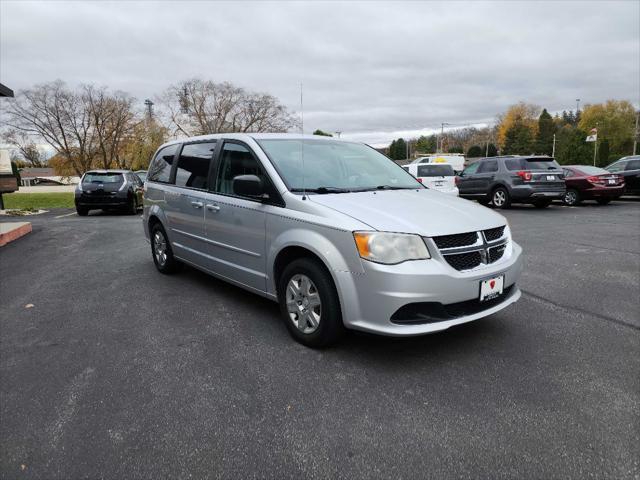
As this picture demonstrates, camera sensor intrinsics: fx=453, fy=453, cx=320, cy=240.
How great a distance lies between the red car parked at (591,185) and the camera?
15.2m

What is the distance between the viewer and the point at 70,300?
509 centimetres

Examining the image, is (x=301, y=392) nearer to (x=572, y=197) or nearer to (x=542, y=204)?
(x=542, y=204)

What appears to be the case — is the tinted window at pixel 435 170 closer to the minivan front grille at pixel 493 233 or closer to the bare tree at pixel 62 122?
the minivan front grille at pixel 493 233

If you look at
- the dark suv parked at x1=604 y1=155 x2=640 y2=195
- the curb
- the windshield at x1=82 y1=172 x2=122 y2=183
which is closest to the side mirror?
the curb

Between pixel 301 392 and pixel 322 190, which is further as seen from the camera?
pixel 322 190

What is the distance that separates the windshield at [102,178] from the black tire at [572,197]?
15273 millimetres

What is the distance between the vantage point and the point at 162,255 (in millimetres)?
6145

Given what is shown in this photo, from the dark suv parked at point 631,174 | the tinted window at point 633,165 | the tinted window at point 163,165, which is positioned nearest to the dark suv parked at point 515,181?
the dark suv parked at point 631,174

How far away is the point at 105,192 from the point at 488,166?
42.1ft

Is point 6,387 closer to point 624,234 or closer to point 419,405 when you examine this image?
point 419,405

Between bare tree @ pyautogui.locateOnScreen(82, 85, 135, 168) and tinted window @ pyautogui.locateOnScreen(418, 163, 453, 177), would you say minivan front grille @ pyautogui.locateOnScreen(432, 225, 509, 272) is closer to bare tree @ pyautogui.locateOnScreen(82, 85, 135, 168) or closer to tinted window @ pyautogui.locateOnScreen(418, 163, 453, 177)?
tinted window @ pyautogui.locateOnScreen(418, 163, 453, 177)

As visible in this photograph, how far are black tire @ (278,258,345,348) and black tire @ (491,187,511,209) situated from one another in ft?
41.6

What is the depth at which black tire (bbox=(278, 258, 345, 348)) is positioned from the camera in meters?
3.35

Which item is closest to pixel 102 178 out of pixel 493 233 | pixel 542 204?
pixel 493 233
